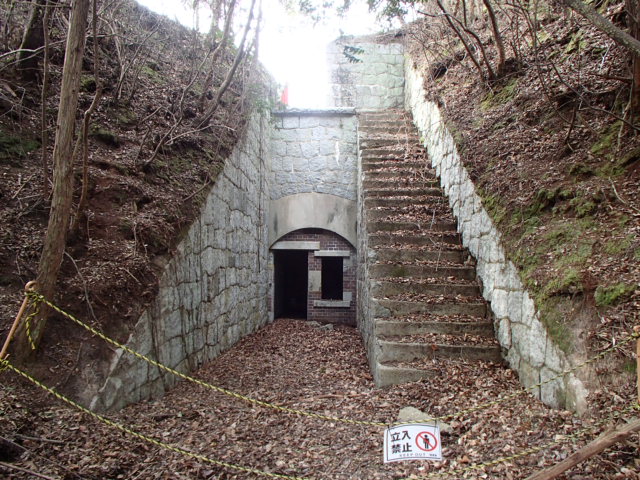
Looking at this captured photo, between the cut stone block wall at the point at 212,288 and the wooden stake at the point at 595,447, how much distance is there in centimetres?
275

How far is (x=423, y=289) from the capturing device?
4645 millimetres

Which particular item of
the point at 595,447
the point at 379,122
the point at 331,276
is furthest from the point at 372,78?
the point at 595,447

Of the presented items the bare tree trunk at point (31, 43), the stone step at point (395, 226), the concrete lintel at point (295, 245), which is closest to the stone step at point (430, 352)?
the stone step at point (395, 226)

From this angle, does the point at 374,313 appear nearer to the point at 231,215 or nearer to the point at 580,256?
the point at 580,256

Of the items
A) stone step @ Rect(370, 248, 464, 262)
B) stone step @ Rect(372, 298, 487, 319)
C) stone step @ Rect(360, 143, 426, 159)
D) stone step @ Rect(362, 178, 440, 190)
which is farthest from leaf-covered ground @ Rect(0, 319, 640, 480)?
stone step @ Rect(360, 143, 426, 159)

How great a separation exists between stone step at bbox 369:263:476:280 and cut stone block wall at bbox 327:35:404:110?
6709 millimetres

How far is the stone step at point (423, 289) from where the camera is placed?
4.56 m

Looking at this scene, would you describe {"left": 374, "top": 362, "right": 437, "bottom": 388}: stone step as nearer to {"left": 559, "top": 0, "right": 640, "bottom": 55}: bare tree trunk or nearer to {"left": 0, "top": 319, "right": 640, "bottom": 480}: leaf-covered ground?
{"left": 0, "top": 319, "right": 640, "bottom": 480}: leaf-covered ground

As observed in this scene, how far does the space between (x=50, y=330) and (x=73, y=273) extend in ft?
1.52

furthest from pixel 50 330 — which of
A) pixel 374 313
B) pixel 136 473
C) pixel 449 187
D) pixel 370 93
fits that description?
pixel 370 93

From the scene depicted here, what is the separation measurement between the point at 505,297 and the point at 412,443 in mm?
1866

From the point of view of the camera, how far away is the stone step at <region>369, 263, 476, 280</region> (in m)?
4.77

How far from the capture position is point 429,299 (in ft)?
14.8

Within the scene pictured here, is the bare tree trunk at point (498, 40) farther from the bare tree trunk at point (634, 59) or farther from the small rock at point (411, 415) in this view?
the small rock at point (411, 415)
